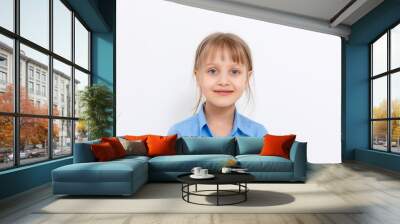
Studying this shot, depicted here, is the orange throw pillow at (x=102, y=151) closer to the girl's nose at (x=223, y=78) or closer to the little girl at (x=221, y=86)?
the little girl at (x=221, y=86)

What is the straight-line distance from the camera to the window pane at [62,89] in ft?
21.0

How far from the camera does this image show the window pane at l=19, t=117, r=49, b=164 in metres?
5.22

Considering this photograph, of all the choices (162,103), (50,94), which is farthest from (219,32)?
(50,94)

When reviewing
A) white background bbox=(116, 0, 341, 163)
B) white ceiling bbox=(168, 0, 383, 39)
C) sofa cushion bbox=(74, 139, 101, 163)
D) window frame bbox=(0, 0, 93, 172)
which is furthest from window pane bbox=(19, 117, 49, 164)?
white ceiling bbox=(168, 0, 383, 39)

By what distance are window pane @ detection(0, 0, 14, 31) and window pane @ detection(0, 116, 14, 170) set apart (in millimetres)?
1177

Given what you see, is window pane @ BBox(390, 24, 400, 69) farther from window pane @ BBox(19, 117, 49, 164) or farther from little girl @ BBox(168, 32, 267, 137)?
window pane @ BBox(19, 117, 49, 164)

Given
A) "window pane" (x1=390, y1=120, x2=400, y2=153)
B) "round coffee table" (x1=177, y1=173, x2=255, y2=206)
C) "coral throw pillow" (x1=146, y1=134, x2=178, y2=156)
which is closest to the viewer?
"round coffee table" (x1=177, y1=173, x2=255, y2=206)

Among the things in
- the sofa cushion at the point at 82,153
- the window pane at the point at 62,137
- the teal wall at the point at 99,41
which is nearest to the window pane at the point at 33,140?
the teal wall at the point at 99,41

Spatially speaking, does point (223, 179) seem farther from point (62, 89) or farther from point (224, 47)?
point (224, 47)

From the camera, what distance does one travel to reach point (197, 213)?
387 cm

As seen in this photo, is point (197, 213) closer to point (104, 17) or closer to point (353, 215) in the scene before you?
point (353, 215)

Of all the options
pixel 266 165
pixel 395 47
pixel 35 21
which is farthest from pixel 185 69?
pixel 395 47

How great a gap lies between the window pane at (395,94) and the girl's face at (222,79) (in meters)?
3.05

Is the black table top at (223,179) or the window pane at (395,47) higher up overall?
the window pane at (395,47)
